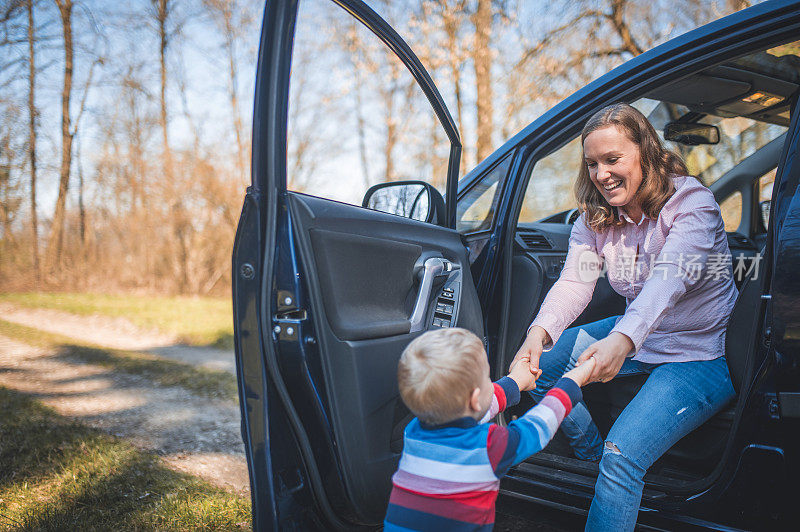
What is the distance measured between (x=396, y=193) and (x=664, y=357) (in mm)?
1154

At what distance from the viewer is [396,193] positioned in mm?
2080

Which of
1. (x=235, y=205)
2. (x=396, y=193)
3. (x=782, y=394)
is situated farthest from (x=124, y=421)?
(x=235, y=205)

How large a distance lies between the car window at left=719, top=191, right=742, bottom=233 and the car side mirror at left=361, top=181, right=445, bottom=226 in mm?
2220

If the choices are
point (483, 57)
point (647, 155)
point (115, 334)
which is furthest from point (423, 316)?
point (483, 57)

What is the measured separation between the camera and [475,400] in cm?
134

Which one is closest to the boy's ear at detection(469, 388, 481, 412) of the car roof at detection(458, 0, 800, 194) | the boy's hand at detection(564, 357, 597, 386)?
the boy's hand at detection(564, 357, 597, 386)

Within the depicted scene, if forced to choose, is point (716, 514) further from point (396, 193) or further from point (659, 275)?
point (396, 193)

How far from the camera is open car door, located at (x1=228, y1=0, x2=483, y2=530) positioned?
1308 mm

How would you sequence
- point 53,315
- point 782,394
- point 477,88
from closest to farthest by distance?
point 782,394 < point 53,315 < point 477,88

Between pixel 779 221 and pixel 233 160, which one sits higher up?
pixel 233 160

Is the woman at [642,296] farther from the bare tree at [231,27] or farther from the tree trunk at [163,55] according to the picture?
the tree trunk at [163,55]

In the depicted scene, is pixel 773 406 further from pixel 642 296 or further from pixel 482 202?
pixel 482 202

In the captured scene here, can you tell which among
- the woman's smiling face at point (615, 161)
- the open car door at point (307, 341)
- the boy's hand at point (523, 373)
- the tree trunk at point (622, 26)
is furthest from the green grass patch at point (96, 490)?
the tree trunk at point (622, 26)

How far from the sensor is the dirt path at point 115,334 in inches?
240
